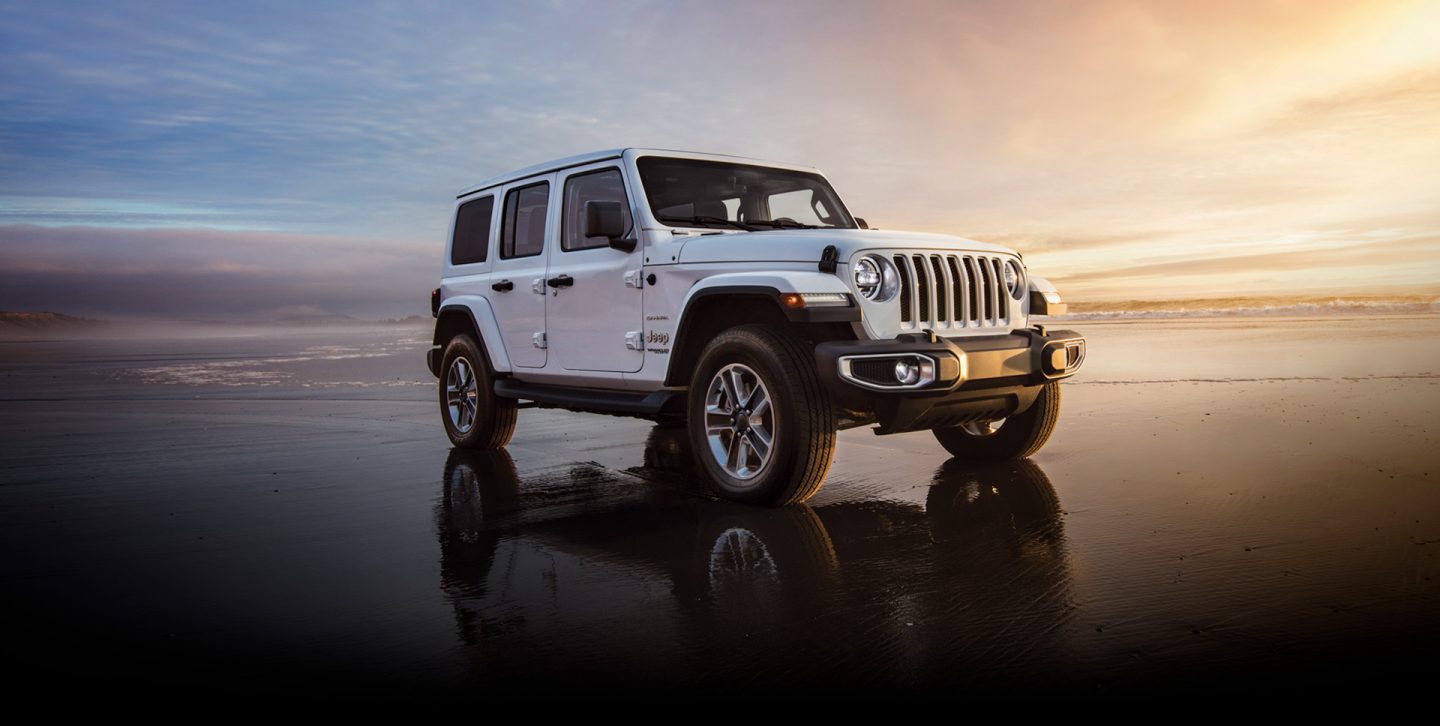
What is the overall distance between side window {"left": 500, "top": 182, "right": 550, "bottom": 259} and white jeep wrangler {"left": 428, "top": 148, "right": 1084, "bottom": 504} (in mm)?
16

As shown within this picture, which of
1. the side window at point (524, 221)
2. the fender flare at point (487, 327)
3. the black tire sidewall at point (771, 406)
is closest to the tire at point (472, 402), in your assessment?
the fender flare at point (487, 327)

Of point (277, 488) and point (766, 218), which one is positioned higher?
point (766, 218)

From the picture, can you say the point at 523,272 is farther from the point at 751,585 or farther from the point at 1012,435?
the point at 751,585

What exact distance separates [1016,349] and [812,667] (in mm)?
3127

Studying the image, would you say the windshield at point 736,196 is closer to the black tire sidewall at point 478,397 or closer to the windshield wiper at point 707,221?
the windshield wiper at point 707,221

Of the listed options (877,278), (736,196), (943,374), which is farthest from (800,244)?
(736,196)

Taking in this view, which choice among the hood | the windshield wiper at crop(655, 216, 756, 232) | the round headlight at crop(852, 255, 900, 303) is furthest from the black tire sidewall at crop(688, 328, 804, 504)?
the windshield wiper at crop(655, 216, 756, 232)

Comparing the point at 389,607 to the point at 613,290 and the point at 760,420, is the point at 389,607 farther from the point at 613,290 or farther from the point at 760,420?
the point at 613,290

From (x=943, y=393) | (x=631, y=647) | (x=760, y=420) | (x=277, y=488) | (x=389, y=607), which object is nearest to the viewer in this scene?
(x=631, y=647)

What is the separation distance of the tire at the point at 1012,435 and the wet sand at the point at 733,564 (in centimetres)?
15

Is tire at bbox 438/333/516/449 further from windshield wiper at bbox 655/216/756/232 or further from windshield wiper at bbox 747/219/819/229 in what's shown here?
windshield wiper at bbox 747/219/819/229

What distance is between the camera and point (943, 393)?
5102 millimetres

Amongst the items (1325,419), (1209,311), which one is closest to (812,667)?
(1325,419)

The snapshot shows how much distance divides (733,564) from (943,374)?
61.7 inches
